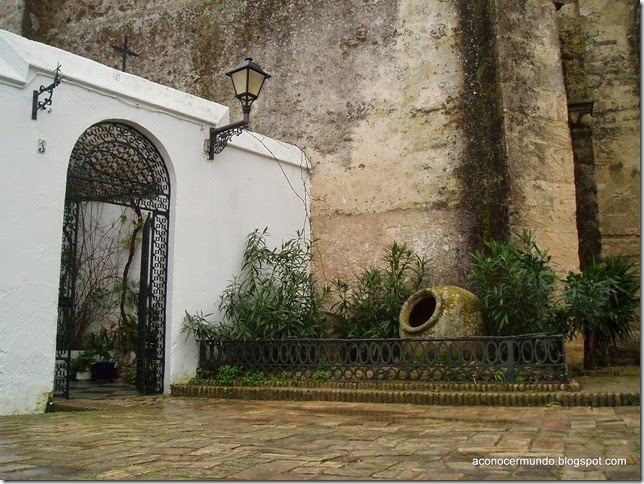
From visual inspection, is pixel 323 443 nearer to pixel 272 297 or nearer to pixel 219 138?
pixel 272 297

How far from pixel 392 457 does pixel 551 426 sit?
4.50ft

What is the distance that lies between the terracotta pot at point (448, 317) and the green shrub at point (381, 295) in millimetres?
439

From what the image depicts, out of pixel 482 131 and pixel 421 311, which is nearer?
pixel 421 311

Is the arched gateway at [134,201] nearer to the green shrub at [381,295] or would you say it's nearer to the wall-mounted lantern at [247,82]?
the wall-mounted lantern at [247,82]

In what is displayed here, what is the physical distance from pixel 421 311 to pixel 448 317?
0.74m

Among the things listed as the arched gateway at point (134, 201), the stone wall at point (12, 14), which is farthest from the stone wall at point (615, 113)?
the stone wall at point (12, 14)

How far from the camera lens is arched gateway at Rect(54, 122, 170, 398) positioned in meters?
6.17

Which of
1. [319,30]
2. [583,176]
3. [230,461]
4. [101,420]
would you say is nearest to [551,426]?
[230,461]

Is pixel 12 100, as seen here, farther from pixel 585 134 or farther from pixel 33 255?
pixel 585 134

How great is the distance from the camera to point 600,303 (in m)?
6.30

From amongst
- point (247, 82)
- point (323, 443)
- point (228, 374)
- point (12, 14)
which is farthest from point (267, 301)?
point (12, 14)

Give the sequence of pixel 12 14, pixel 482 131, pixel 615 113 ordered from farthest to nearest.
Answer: pixel 12 14 < pixel 615 113 < pixel 482 131

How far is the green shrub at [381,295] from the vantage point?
7.36 m

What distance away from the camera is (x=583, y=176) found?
890 centimetres
